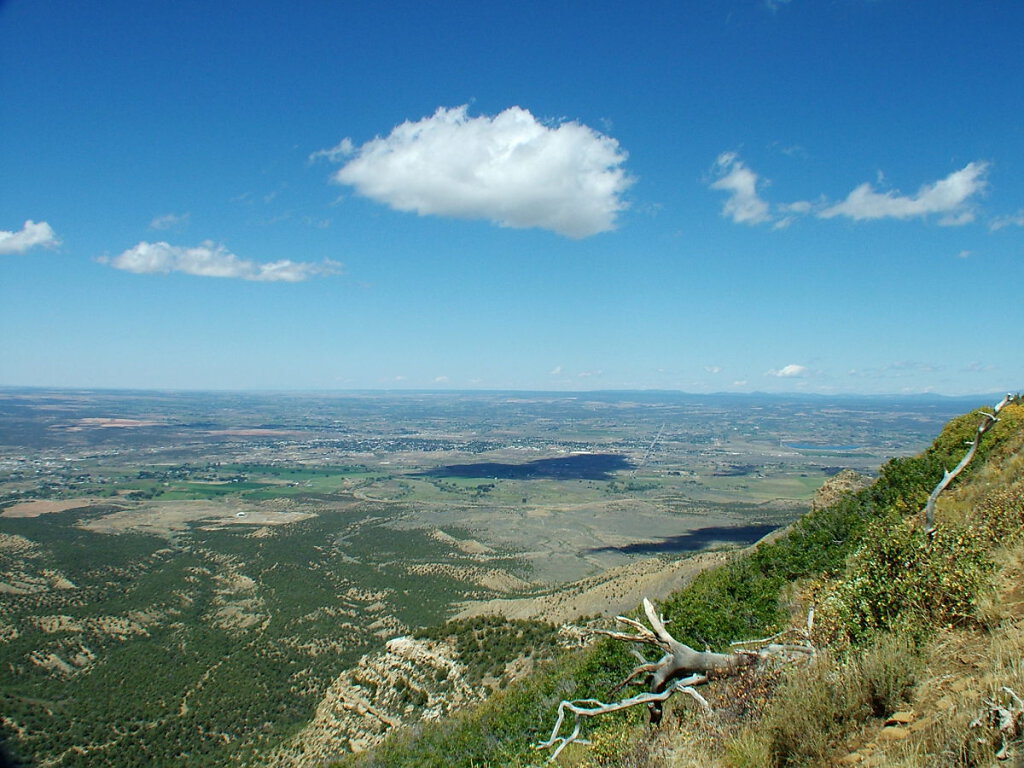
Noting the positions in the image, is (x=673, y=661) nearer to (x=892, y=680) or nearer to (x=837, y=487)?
(x=892, y=680)

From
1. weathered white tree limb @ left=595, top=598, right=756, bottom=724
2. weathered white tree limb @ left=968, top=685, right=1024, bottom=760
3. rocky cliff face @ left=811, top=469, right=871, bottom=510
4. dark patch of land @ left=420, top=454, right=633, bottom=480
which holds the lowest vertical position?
dark patch of land @ left=420, top=454, right=633, bottom=480

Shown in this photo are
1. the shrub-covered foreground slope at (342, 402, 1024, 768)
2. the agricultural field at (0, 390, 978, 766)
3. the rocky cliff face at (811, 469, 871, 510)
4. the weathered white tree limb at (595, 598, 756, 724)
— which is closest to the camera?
the shrub-covered foreground slope at (342, 402, 1024, 768)

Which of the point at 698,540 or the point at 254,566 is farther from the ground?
the point at 254,566

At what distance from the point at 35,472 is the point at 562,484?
135157mm

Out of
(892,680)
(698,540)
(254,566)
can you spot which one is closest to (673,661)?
(892,680)

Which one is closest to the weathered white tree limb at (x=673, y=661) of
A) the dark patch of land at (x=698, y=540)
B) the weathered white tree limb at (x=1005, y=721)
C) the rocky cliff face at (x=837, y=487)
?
the weathered white tree limb at (x=1005, y=721)

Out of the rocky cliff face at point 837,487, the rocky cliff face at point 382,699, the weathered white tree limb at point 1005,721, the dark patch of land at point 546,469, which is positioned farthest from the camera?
the dark patch of land at point 546,469

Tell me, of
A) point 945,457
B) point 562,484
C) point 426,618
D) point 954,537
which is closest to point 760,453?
point 562,484

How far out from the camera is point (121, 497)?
109625 mm

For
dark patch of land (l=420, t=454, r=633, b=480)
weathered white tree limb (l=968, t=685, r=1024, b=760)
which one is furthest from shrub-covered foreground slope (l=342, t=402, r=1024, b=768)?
dark patch of land (l=420, t=454, r=633, b=480)

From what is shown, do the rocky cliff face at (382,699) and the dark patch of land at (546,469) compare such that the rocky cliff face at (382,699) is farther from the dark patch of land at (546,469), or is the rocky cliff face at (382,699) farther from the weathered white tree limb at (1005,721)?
the dark patch of land at (546,469)

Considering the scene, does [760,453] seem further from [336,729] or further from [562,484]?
[336,729]

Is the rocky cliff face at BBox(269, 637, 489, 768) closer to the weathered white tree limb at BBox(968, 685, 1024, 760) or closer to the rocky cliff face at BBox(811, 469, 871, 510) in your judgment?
the rocky cliff face at BBox(811, 469, 871, 510)

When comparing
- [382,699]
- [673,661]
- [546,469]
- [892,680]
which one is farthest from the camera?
[546,469]
